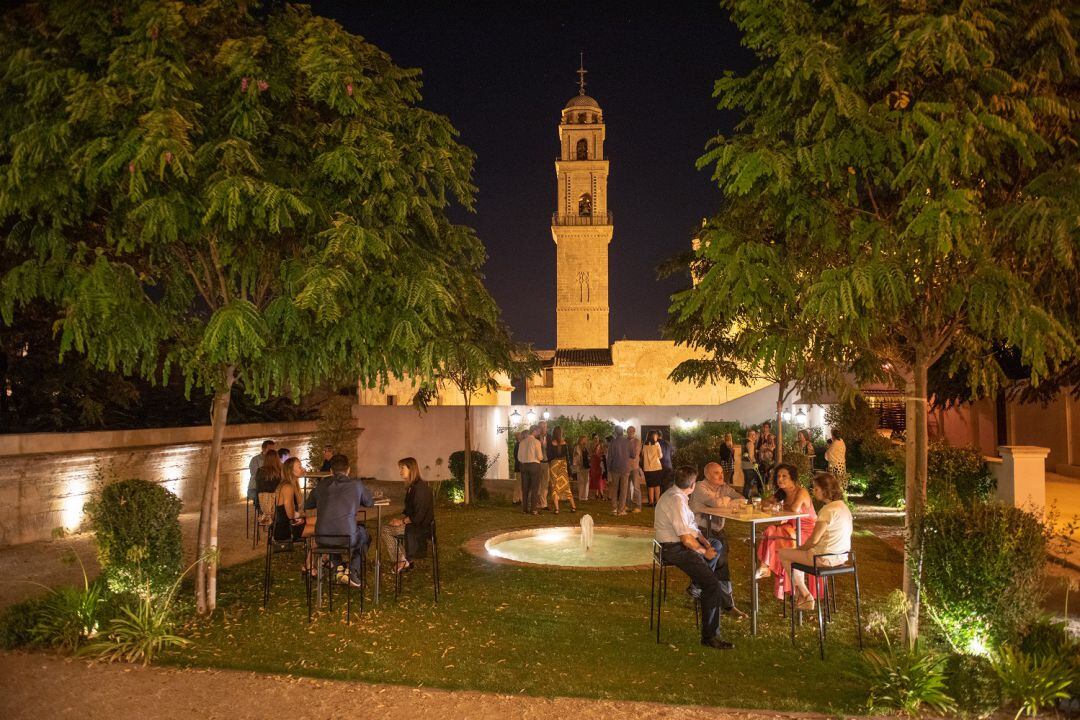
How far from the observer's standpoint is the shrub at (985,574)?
5.52m

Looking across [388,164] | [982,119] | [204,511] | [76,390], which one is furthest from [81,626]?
[76,390]

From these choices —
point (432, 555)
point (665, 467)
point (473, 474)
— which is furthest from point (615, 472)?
point (432, 555)

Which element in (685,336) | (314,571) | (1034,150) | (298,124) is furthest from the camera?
(685,336)

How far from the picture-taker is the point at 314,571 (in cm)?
857

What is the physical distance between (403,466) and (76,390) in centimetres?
896

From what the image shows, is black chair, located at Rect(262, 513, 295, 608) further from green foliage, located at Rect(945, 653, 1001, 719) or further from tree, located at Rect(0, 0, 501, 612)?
green foliage, located at Rect(945, 653, 1001, 719)

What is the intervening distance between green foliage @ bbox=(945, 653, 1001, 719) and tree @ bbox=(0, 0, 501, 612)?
4.59 metres

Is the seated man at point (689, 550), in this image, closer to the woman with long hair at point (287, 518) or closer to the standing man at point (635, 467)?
the woman with long hair at point (287, 518)

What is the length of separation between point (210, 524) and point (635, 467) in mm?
8794

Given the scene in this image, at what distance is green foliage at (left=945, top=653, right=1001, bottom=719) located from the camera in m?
5.04

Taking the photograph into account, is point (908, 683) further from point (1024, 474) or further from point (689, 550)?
point (1024, 474)

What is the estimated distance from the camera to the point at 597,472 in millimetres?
17391

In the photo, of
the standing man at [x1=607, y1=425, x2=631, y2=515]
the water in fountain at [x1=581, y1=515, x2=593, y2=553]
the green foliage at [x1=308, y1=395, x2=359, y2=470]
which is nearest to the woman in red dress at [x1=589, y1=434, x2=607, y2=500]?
the standing man at [x1=607, y1=425, x2=631, y2=515]

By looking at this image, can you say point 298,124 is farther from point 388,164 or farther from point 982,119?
point 982,119
